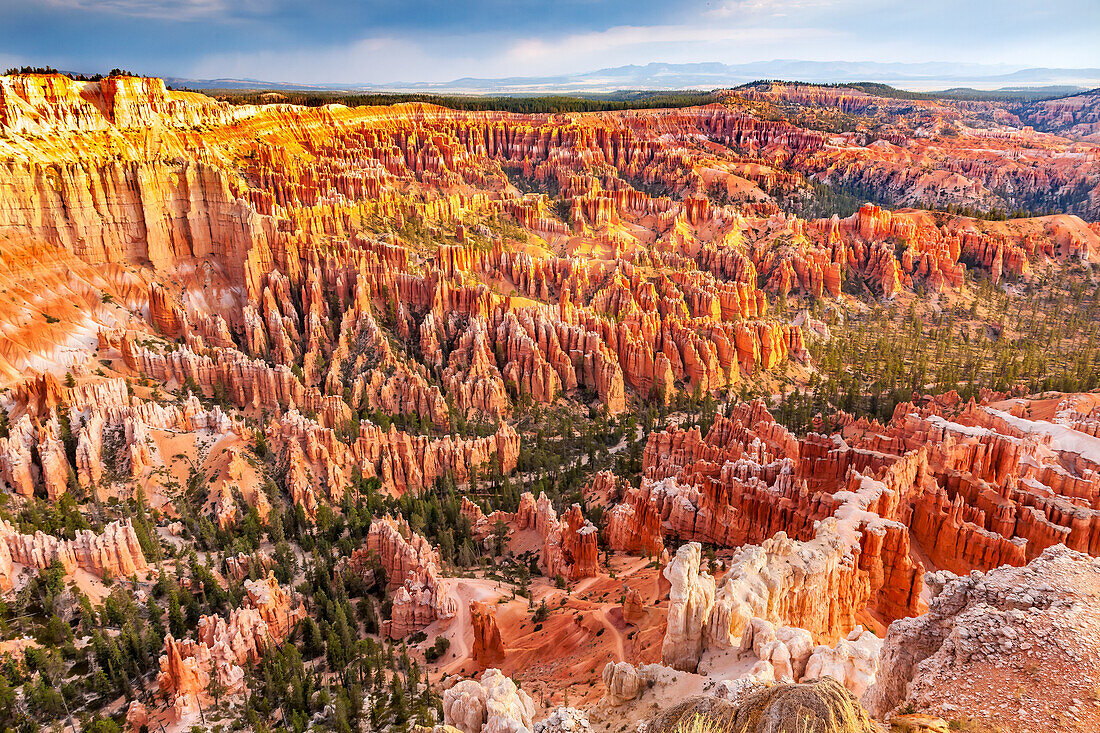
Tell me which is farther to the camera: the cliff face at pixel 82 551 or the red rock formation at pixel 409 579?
the red rock formation at pixel 409 579

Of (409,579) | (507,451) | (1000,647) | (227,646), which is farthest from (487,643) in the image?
(507,451)

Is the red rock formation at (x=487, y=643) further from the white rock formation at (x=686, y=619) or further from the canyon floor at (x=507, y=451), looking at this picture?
the white rock formation at (x=686, y=619)

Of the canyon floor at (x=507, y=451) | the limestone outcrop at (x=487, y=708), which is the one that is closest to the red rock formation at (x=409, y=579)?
the canyon floor at (x=507, y=451)

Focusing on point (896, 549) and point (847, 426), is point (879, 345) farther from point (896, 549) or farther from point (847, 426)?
point (896, 549)

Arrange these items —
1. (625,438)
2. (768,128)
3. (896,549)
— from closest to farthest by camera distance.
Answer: (896,549), (625,438), (768,128)

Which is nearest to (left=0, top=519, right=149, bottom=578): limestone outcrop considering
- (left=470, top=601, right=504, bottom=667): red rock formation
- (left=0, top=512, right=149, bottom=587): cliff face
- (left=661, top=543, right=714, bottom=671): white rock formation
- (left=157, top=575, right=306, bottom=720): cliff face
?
(left=0, top=512, right=149, bottom=587): cliff face

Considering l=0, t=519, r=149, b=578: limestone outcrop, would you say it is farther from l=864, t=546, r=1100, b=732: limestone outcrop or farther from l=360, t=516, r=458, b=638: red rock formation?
l=864, t=546, r=1100, b=732: limestone outcrop

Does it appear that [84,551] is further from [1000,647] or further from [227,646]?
[1000,647]

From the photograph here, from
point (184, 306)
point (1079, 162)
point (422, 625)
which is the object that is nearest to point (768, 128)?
point (1079, 162)
